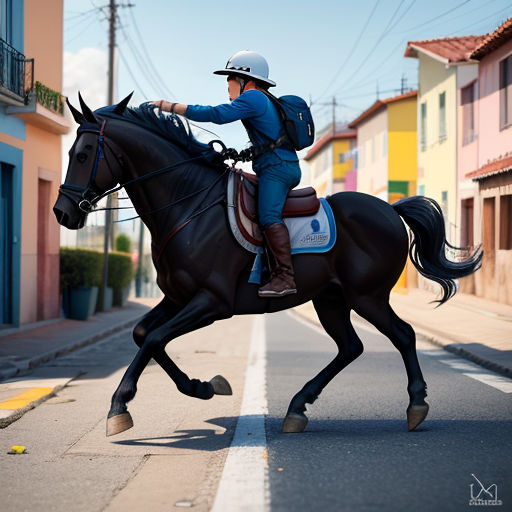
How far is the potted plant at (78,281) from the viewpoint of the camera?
20.8 m

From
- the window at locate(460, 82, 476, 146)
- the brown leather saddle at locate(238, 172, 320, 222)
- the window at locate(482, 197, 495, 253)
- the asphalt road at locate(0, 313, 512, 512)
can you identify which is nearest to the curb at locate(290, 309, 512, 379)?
the asphalt road at locate(0, 313, 512, 512)

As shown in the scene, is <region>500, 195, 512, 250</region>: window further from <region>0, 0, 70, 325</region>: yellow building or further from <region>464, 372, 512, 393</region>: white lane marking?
<region>464, 372, 512, 393</region>: white lane marking

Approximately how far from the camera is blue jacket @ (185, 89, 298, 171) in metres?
5.95

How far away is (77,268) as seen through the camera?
21312 mm

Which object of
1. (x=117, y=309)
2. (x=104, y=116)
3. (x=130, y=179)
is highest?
(x=104, y=116)

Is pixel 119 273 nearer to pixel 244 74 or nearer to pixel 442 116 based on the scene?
pixel 442 116

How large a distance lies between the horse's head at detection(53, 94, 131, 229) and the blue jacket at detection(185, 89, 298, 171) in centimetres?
63

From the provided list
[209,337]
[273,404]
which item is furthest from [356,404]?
[209,337]

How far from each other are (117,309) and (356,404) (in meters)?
20.6

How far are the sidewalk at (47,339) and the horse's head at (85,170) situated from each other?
15.5 ft

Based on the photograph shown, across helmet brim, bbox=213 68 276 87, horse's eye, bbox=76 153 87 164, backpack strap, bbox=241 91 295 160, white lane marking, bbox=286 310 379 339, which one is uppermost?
helmet brim, bbox=213 68 276 87

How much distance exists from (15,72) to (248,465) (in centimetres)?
1344

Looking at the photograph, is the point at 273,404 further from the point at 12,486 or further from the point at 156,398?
the point at 12,486

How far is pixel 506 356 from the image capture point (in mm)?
11352
